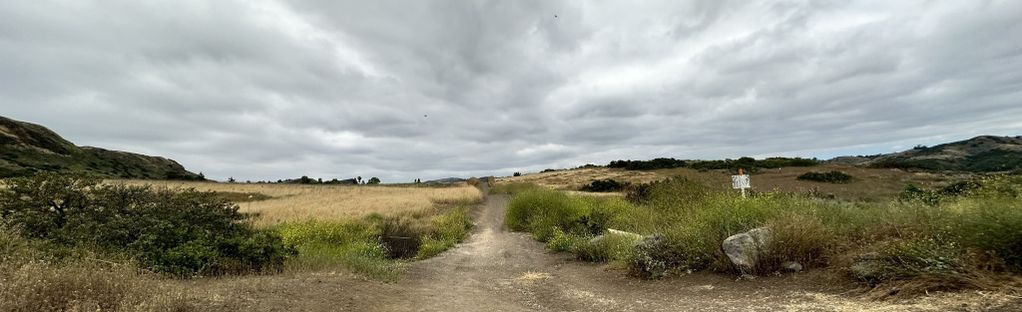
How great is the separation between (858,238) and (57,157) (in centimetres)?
10496

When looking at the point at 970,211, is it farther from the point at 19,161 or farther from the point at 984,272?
the point at 19,161

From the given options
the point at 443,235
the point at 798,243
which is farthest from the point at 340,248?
the point at 798,243

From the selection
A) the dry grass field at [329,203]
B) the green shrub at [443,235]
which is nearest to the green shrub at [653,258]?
the green shrub at [443,235]

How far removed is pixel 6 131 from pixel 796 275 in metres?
108

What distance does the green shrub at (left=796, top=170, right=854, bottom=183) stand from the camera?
33062 millimetres

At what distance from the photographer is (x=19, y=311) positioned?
13.5 ft

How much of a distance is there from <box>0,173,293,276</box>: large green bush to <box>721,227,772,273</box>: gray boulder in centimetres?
794

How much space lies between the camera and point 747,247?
26.2ft

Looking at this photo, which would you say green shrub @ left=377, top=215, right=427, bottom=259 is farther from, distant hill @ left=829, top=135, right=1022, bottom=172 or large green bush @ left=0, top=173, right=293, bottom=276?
distant hill @ left=829, top=135, right=1022, bottom=172

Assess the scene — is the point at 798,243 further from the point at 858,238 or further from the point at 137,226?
the point at 137,226

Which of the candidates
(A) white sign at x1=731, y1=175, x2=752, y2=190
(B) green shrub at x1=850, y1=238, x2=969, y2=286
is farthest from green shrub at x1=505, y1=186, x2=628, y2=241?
(B) green shrub at x1=850, y1=238, x2=969, y2=286

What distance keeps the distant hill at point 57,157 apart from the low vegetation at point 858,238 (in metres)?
73.0

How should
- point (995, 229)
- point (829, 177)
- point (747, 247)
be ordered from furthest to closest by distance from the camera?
point (829, 177) → point (747, 247) → point (995, 229)

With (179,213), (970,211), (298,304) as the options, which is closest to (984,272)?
(970,211)
